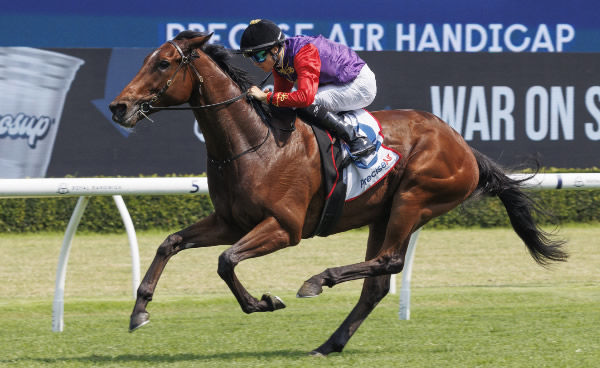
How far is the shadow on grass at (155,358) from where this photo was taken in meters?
4.04

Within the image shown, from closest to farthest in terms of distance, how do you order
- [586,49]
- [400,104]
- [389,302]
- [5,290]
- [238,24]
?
[389,302] → [5,290] → [400,104] → [238,24] → [586,49]

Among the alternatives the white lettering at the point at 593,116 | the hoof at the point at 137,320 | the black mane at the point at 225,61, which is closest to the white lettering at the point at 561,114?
the white lettering at the point at 593,116

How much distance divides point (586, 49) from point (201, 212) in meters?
9.17

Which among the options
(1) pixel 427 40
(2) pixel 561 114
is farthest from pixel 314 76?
(1) pixel 427 40

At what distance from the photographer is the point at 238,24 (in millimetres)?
15195

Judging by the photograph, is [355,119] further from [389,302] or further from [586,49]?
[586,49]

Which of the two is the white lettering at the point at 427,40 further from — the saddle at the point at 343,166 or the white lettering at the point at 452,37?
the saddle at the point at 343,166

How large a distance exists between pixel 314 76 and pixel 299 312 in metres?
1.75

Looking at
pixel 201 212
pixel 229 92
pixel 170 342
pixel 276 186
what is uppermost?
pixel 229 92

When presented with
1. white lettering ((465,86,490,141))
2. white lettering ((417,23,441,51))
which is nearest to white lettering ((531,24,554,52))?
white lettering ((417,23,441,51))

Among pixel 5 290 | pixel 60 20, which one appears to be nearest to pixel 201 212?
pixel 5 290

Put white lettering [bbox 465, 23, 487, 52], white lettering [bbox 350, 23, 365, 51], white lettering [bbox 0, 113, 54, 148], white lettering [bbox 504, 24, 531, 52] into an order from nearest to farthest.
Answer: white lettering [bbox 0, 113, 54, 148]
white lettering [bbox 350, 23, 365, 51]
white lettering [bbox 465, 23, 487, 52]
white lettering [bbox 504, 24, 531, 52]

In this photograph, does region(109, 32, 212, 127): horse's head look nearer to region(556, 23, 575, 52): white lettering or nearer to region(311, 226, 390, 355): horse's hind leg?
region(311, 226, 390, 355): horse's hind leg

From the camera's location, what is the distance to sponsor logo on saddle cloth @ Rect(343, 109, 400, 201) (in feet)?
14.5
